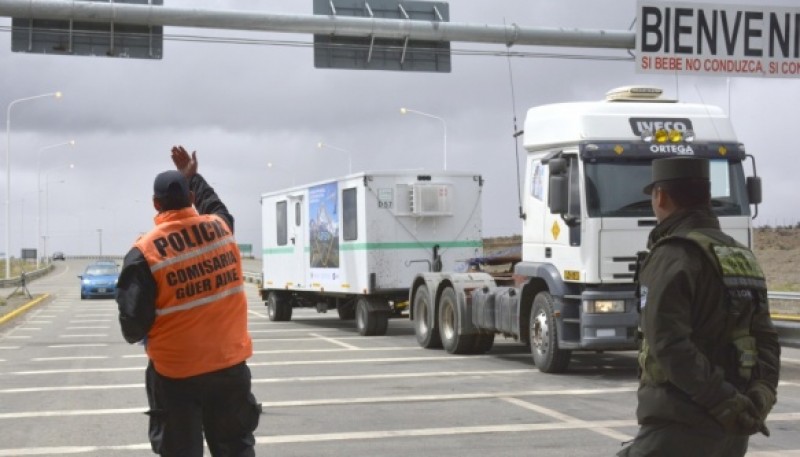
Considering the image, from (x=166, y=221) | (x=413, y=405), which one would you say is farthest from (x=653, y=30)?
(x=166, y=221)

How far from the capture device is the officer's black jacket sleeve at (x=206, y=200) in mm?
6051

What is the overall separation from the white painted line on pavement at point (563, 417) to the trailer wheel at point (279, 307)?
1644 cm

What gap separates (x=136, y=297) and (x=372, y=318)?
1670 centimetres

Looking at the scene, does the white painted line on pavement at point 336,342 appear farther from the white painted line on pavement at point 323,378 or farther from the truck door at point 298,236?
the white painted line on pavement at point 323,378

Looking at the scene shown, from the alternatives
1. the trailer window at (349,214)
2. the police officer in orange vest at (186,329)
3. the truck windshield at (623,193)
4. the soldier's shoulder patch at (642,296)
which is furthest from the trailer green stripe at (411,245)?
the soldier's shoulder patch at (642,296)

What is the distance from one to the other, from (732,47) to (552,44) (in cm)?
339

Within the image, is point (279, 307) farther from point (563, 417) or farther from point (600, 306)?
point (563, 417)

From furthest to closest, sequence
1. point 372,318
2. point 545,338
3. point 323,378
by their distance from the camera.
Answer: point 372,318 → point 545,338 → point 323,378

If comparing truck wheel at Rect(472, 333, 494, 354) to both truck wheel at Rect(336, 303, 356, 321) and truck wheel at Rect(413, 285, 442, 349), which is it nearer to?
truck wheel at Rect(413, 285, 442, 349)

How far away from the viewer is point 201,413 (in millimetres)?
5418

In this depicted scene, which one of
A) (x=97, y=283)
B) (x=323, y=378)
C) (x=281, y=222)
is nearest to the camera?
(x=323, y=378)

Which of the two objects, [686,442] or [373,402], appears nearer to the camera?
[686,442]

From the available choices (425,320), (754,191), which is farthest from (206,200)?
(425,320)

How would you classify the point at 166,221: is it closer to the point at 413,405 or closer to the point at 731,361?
the point at 731,361
